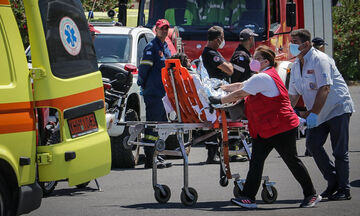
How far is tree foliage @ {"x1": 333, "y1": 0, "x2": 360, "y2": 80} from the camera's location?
1184 inches

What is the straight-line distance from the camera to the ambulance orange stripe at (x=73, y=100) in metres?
6.96

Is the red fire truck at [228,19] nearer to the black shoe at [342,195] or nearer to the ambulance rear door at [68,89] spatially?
the black shoe at [342,195]

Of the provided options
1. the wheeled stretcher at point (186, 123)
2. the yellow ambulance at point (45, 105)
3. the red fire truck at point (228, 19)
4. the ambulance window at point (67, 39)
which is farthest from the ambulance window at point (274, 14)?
the yellow ambulance at point (45, 105)

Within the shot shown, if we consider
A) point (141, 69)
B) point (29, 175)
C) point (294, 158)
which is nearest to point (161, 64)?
point (141, 69)

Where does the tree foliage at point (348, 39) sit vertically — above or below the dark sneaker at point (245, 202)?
below

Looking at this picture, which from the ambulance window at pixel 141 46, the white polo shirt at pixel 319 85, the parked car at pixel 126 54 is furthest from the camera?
the ambulance window at pixel 141 46

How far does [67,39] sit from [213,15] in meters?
9.79

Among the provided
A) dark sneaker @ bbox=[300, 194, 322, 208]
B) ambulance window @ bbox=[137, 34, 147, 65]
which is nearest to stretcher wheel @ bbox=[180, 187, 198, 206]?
dark sneaker @ bbox=[300, 194, 322, 208]

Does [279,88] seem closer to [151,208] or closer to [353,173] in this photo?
[151,208]

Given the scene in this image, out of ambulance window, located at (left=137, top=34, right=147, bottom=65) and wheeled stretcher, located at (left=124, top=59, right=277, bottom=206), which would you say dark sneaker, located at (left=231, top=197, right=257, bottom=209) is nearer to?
wheeled stretcher, located at (left=124, top=59, right=277, bottom=206)

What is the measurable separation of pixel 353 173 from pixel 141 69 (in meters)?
3.14

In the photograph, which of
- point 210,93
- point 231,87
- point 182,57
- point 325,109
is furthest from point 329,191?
point 182,57

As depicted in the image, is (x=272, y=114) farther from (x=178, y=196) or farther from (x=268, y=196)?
(x=178, y=196)

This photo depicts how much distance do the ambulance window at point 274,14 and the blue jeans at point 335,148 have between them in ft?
24.5
